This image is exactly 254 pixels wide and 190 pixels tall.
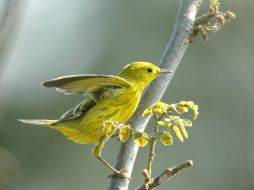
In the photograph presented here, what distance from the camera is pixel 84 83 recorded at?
4328 millimetres

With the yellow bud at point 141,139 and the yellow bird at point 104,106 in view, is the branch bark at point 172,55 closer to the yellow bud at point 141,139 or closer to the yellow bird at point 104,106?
the yellow bird at point 104,106

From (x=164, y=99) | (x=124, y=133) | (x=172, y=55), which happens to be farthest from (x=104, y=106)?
(x=164, y=99)

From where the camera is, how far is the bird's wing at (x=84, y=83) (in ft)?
12.2

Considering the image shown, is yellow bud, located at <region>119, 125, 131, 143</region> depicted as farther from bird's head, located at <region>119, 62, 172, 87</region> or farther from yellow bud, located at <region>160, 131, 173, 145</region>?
bird's head, located at <region>119, 62, 172, 87</region>

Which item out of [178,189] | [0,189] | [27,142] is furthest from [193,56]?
[0,189]

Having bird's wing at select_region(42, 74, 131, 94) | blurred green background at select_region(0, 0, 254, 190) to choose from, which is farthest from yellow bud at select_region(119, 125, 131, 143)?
blurred green background at select_region(0, 0, 254, 190)

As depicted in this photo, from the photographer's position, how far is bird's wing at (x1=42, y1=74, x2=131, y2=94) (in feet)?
12.2

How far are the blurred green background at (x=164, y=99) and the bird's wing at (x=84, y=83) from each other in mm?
4051

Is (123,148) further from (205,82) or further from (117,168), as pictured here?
(205,82)

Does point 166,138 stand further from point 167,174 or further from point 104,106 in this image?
point 104,106

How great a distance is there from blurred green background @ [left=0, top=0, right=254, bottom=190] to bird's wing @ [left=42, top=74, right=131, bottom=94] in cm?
405

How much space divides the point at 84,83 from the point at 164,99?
5.44 metres

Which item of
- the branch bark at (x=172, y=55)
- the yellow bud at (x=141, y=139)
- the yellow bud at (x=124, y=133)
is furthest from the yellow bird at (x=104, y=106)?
the yellow bud at (x=141, y=139)

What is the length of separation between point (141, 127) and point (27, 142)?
266 inches
